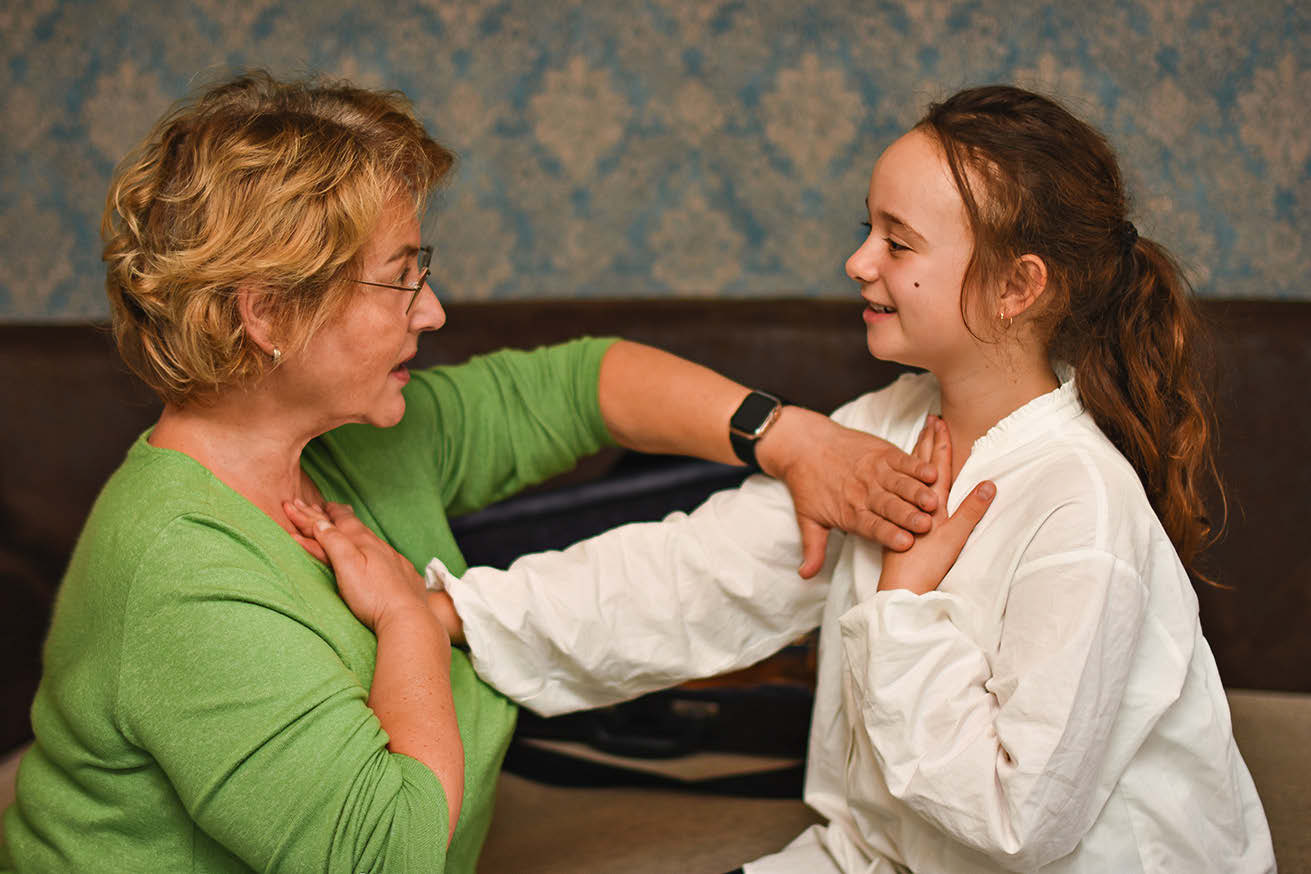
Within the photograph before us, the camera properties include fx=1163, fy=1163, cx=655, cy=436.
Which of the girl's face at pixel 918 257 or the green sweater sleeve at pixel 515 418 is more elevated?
the girl's face at pixel 918 257

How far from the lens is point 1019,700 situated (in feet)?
3.80

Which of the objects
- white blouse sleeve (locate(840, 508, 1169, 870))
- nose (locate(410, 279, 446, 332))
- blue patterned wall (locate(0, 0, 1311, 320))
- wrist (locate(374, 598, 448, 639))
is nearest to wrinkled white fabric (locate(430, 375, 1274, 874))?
white blouse sleeve (locate(840, 508, 1169, 870))

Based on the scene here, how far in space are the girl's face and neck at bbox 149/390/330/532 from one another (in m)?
0.69

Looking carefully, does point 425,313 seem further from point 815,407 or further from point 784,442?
point 815,407

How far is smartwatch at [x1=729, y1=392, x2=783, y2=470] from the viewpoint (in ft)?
5.06

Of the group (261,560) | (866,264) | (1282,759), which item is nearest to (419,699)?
(261,560)

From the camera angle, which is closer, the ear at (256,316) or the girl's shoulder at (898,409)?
the ear at (256,316)

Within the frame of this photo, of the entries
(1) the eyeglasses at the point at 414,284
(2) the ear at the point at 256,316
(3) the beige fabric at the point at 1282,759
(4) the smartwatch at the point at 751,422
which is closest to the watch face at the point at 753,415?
(4) the smartwatch at the point at 751,422

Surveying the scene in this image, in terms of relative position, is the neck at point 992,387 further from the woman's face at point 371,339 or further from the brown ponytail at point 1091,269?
the woman's face at point 371,339

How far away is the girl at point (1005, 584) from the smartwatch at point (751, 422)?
12 centimetres

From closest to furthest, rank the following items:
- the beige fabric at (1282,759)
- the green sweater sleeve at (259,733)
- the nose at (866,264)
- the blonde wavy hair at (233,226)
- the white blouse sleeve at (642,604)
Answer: the green sweater sleeve at (259,733), the blonde wavy hair at (233,226), the nose at (866,264), the white blouse sleeve at (642,604), the beige fabric at (1282,759)

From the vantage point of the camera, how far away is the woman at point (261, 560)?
43.9 inches

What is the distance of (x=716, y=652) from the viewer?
156 centimetres

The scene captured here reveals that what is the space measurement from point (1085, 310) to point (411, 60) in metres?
1.66
